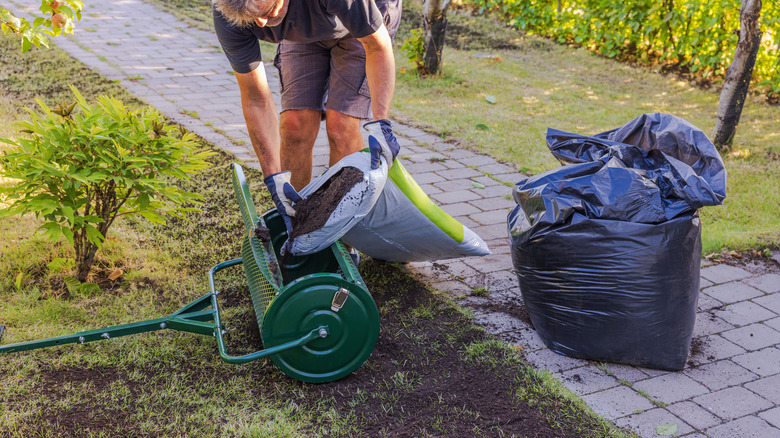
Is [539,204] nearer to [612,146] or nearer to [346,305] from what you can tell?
[612,146]

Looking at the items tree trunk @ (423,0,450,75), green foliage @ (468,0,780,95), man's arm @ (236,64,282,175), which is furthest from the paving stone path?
green foliage @ (468,0,780,95)

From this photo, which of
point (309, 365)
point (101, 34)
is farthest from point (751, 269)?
point (101, 34)

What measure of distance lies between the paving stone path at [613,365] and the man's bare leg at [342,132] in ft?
2.40

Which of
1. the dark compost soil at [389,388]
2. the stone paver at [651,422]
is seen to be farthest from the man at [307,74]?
the stone paver at [651,422]

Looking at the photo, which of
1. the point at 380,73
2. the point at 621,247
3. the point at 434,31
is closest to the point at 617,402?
the point at 621,247

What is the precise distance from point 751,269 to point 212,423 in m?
2.95

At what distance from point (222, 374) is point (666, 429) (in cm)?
169

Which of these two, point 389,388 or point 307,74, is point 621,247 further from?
point 307,74

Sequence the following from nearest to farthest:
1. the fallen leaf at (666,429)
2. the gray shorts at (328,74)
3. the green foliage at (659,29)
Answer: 1. the fallen leaf at (666,429)
2. the gray shorts at (328,74)
3. the green foliage at (659,29)

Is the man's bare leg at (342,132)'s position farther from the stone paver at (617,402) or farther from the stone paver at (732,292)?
the stone paver at (732,292)

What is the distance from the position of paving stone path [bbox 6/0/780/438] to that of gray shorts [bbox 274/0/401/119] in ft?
3.16

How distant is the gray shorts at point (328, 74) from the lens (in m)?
3.24

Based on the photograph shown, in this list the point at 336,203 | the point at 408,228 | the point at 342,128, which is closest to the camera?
the point at 336,203

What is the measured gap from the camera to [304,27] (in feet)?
9.66
